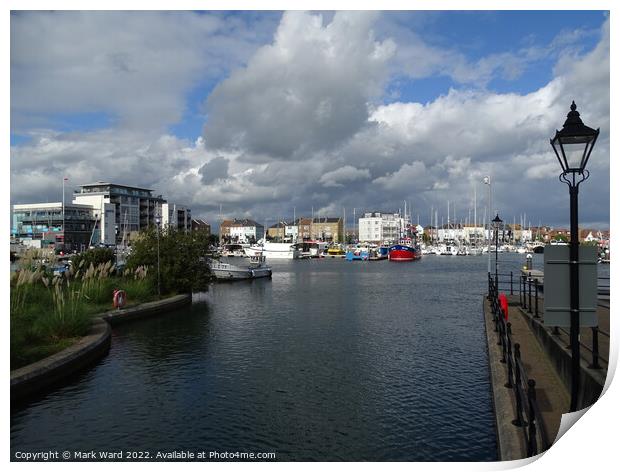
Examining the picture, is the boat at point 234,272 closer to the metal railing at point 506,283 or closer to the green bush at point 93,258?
the green bush at point 93,258

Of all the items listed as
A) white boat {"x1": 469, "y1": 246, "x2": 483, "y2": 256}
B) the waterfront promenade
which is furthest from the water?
white boat {"x1": 469, "y1": 246, "x2": 483, "y2": 256}

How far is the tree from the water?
30.1ft

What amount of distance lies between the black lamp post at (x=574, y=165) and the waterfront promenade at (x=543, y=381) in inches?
36.5

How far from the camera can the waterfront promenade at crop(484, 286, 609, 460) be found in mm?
7328

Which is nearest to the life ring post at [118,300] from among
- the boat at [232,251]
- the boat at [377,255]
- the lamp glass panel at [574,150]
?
the lamp glass panel at [574,150]

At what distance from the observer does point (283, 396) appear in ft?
38.2

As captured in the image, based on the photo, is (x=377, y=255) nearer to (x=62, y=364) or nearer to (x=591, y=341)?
(x=591, y=341)

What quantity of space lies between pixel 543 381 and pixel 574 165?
4902 mm

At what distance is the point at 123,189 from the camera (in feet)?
409

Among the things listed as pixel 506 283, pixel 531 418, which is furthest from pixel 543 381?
pixel 506 283

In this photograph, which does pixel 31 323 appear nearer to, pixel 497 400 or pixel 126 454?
pixel 126 454
